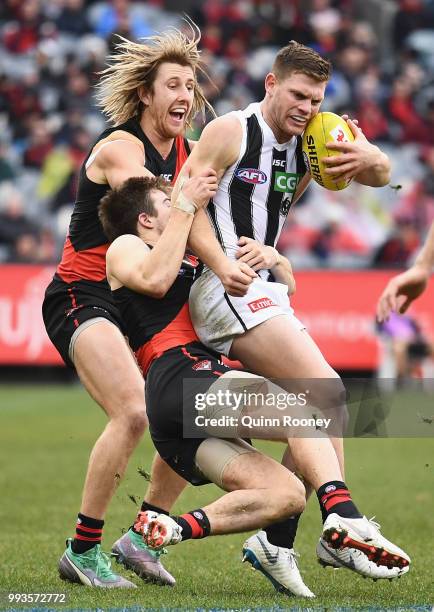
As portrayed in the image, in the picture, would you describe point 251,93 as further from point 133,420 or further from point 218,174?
point 218,174

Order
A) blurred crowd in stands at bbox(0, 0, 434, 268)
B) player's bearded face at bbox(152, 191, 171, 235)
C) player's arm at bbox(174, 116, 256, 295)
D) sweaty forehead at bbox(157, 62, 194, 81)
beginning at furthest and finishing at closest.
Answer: blurred crowd in stands at bbox(0, 0, 434, 268) → sweaty forehead at bbox(157, 62, 194, 81) → player's bearded face at bbox(152, 191, 171, 235) → player's arm at bbox(174, 116, 256, 295)

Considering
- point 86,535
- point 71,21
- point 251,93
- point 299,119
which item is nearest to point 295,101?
point 299,119

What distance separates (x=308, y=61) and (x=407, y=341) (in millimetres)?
10945

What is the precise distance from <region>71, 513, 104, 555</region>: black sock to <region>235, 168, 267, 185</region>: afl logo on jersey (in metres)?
1.90

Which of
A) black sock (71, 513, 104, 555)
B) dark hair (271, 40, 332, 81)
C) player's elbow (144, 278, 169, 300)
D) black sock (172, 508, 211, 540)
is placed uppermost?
dark hair (271, 40, 332, 81)

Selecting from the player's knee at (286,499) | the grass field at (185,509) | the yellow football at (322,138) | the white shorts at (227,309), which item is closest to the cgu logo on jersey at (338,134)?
the yellow football at (322,138)

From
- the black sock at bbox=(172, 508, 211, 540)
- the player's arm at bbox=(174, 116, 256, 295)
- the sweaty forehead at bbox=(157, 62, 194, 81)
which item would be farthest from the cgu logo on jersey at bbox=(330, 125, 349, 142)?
the black sock at bbox=(172, 508, 211, 540)

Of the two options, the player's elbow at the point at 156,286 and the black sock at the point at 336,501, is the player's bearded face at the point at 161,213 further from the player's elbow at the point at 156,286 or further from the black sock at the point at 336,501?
the black sock at the point at 336,501

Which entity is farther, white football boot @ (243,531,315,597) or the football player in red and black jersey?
the football player in red and black jersey

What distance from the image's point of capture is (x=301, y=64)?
5.34 meters

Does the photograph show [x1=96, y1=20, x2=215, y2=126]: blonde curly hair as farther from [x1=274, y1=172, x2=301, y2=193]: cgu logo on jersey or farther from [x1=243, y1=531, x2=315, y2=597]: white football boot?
[x1=243, y1=531, x2=315, y2=597]: white football boot

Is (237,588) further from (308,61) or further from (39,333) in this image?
(39,333)

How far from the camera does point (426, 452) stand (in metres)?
12.0

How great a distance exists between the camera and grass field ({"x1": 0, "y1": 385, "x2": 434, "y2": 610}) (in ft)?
17.6
